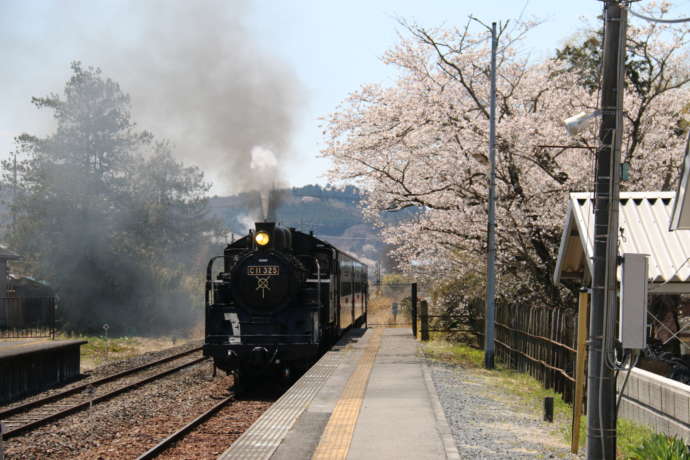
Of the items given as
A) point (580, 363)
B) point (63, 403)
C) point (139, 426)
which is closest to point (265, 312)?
point (139, 426)

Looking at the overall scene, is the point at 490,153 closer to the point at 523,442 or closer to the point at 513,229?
the point at 513,229

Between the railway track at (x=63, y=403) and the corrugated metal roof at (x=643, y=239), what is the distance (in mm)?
7982

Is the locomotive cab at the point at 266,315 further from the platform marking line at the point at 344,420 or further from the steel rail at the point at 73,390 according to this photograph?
the steel rail at the point at 73,390

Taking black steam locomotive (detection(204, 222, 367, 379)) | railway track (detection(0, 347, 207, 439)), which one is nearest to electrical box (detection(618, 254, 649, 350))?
railway track (detection(0, 347, 207, 439))

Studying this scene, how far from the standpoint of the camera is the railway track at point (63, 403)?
36.1 ft

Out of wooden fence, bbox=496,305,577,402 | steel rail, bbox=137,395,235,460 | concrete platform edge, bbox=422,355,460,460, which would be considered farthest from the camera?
wooden fence, bbox=496,305,577,402

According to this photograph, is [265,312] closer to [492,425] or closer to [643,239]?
[492,425]

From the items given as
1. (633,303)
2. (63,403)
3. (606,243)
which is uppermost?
(606,243)

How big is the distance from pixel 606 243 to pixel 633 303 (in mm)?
641

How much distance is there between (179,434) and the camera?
988 centimetres

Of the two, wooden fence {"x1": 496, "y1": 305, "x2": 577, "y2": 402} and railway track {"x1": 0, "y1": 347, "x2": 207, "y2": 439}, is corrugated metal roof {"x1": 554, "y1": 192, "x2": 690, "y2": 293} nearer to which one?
wooden fence {"x1": 496, "y1": 305, "x2": 577, "y2": 402}

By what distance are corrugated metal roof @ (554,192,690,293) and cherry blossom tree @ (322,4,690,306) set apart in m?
5.12

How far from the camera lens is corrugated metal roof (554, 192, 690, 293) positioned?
9.47 metres

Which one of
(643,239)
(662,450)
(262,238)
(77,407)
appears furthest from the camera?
(262,238)
